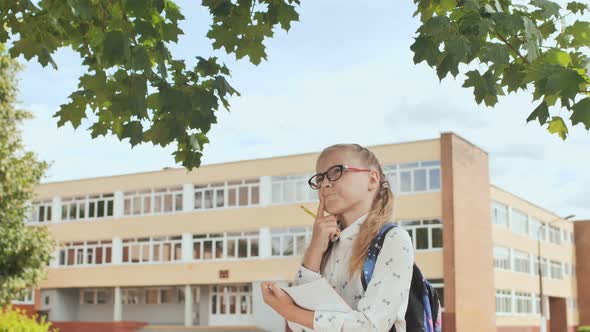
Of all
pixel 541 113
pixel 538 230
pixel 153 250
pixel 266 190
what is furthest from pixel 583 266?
pixel 541 113

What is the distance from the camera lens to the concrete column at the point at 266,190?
1719 inches

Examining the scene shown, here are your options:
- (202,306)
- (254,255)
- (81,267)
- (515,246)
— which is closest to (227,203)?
(254,255)

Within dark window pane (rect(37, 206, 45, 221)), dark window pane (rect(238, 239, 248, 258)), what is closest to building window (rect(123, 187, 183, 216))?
dark window pane (rect(238, 239, 248, 258))

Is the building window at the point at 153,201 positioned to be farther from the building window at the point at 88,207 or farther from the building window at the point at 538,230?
the building window at the point at 538,230

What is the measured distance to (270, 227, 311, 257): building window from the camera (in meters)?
42.6

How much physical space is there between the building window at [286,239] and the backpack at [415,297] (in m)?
39.0

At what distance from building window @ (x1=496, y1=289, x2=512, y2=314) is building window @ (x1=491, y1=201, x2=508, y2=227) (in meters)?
3.58

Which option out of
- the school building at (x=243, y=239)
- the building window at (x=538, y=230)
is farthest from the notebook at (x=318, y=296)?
the building window at (x=538, y=230)

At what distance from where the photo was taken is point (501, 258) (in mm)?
45688

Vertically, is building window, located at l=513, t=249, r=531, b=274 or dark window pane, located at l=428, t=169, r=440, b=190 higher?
dark window pane, located at l=428, t=169, r=440, b=190

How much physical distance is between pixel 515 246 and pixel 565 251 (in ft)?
50.4

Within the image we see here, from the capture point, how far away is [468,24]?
15.7 feet

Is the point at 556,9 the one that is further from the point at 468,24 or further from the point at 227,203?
the point at 227,203

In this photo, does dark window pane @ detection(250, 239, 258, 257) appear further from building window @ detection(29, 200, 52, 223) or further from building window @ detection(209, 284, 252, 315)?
building window @ detection(29, 200, 52, 223)
